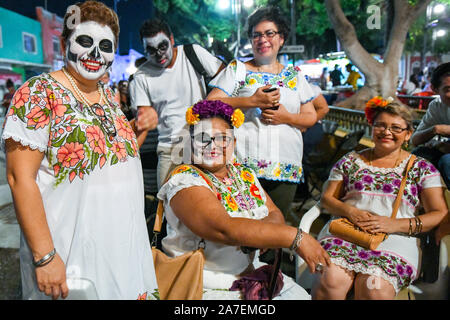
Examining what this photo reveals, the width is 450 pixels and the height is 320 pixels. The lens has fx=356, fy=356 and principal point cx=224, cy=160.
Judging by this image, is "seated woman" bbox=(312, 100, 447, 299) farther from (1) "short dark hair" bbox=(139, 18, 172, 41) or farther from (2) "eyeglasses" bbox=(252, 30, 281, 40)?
(1) "short dark hair" bbox=(139, 18, 172, 41)

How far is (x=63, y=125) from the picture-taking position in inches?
49.9

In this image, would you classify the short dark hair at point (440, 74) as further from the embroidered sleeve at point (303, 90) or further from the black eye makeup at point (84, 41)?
the black eye makeup at point (84, 41)

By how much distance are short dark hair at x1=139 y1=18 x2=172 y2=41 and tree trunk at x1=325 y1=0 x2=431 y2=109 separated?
7.83m

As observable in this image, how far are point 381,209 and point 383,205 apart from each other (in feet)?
0.11

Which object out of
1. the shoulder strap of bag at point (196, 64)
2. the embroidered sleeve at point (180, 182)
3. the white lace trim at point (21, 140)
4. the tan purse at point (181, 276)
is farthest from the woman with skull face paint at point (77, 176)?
the shoulder strap of bag at point (196, 64)

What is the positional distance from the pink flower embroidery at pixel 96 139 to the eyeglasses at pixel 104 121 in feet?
0.10

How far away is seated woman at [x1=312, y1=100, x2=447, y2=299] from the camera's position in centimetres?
212

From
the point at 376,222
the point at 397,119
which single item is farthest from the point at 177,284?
the point at 397,119

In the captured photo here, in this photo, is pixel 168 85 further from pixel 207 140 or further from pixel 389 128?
pixel 389 128

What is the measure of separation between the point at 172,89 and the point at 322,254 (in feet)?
5.72

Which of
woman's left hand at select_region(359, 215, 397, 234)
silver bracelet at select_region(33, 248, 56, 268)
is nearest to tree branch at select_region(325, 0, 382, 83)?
woman's left hand at select_region(359, 215, 397, 234)

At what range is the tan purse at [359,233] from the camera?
2158 millimetres
